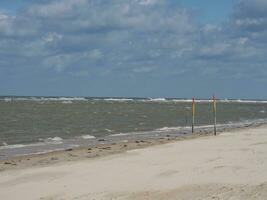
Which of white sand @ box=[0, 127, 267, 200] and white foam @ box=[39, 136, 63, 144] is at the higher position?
white sand @ box=[0, 127, 267, 200]

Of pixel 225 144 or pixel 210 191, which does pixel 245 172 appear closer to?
pixel 210 191

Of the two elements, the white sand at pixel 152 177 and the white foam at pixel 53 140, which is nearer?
the white sand at pixel 152 177

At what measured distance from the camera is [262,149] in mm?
17016

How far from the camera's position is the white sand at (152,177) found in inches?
431

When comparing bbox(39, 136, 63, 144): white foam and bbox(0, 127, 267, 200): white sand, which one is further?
bbox(39, 136, 63, 144): white foam

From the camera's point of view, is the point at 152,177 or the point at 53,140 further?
the point at 53,140

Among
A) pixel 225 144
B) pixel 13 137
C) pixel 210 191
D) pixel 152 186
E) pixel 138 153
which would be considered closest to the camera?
pixel 210 191

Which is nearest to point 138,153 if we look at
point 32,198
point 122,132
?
point 32,198

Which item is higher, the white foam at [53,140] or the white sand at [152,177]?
the white sand at [152,177]

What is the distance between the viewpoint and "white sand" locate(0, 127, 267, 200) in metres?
10.9

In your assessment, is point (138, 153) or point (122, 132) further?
point (122, 132)

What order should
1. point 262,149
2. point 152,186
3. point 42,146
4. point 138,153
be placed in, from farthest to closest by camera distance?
point 42,146 < point 138,153 < point 262,149 < point 152,186

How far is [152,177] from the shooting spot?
12.8m

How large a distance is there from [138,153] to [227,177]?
6384 millimetres
